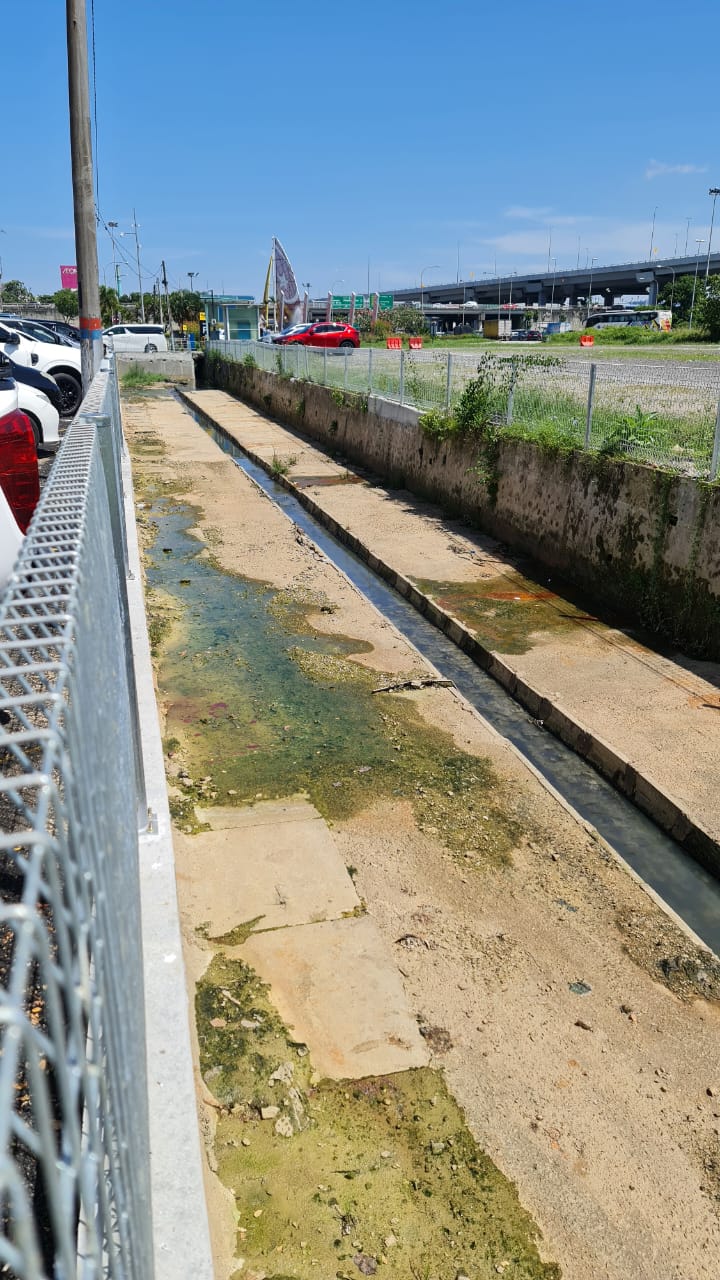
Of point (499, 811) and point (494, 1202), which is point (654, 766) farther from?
point (494, 1202)

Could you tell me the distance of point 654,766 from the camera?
620cm

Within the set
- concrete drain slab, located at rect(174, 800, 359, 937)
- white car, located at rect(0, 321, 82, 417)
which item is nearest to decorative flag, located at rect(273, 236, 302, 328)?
white car, located at rect(0, 321, 82, 417)

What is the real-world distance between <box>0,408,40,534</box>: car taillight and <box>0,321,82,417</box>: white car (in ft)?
34.8

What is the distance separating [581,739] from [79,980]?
6021mm

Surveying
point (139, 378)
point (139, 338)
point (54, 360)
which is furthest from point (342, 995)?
point (139, 338)

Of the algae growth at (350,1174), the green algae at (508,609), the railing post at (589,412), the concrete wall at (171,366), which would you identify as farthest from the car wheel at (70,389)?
the concrete wall at (171,366)

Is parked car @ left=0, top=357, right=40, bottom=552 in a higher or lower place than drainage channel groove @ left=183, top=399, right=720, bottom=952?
higher

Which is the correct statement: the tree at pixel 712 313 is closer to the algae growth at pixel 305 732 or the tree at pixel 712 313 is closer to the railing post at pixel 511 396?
the railing post at pixel 511 396

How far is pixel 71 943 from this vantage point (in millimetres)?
1672

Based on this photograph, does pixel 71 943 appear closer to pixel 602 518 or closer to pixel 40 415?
pixel 602 518

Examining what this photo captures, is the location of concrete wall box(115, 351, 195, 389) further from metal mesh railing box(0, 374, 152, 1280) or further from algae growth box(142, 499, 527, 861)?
metal mesh railing box(0, 374, 152, 1280)

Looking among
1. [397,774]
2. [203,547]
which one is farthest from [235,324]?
[397,774]

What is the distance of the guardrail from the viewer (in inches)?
31.2

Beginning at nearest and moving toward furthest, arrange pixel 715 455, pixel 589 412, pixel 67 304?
pixel 715 455
pixel 589 412
pixel 67 304
